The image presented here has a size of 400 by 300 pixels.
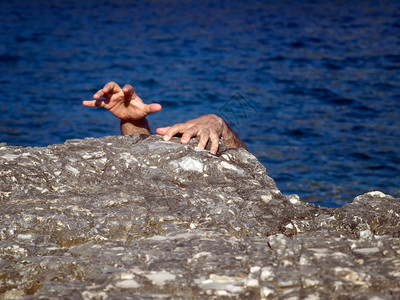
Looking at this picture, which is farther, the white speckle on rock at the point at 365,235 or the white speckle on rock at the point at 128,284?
the white speckle on rock at the point at 365,235

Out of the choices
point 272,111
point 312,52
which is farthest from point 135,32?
point 272,111

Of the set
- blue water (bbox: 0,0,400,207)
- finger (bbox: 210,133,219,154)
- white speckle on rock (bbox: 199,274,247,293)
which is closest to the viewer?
white speckle on rock (bbox: 199,274,247,293)

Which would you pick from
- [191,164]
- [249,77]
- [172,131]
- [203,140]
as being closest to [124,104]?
[172,131]

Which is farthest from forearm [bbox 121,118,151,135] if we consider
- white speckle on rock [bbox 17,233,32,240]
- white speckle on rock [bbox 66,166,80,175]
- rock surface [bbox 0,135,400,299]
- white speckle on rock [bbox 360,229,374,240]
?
white speckle on rock [bbox 360,229,374,240]

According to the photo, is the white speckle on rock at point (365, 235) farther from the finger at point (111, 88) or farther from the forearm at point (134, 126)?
the forearm at point (134, 126)

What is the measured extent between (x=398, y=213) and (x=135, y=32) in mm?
11840

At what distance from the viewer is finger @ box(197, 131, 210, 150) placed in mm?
3430

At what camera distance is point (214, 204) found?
2861 millimetres

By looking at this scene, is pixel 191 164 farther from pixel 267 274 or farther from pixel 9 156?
pixel 267 274

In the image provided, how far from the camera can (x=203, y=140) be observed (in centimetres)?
347

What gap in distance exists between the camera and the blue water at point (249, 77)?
695 centimetres

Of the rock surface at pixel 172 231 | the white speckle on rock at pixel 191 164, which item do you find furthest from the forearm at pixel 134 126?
the white speckle on rock at pixel 191 164

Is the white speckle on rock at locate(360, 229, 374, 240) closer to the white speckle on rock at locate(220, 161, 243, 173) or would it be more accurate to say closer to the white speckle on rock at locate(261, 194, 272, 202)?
the white speckle on rock at locate(261, 194, 272, 202)

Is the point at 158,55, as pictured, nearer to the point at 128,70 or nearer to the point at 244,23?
the point at 128,70
